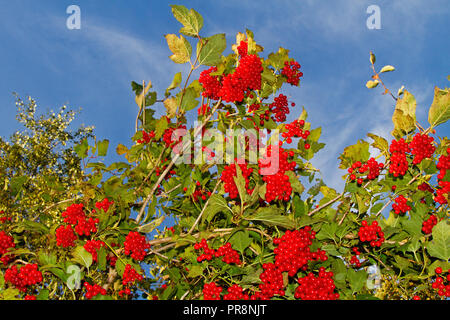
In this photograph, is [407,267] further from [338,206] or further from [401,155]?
[401,155]

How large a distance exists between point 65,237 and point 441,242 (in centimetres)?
380

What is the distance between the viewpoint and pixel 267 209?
3391 millimetres

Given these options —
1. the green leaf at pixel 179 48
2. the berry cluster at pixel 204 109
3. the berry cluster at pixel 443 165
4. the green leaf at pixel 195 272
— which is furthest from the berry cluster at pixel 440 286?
the green leaf at pixel 179 48

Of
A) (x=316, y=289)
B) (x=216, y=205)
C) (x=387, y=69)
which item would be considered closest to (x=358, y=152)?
(x=387, y=69)

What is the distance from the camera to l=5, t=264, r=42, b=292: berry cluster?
3.81 meters

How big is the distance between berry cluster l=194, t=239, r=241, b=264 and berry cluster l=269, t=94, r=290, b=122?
196cm

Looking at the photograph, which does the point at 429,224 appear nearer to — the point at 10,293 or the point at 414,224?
the point at 414,224

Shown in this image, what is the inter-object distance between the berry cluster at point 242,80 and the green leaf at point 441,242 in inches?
95.2

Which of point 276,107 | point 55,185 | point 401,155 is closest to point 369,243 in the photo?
point 401,155

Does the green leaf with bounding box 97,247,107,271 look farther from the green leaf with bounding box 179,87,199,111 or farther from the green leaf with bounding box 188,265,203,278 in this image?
the green leaf with bounding box 179,87,199,111

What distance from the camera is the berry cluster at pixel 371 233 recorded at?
3.58 m

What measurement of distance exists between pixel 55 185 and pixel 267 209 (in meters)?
3.40

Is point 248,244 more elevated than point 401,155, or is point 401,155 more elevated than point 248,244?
point 401,155

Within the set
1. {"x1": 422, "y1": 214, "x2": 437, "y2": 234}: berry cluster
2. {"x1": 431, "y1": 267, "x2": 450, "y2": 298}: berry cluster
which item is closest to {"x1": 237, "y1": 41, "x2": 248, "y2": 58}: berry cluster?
{"x1": 422, "y1": 214, "x2": 437, "y2": 234}: berry cluster
